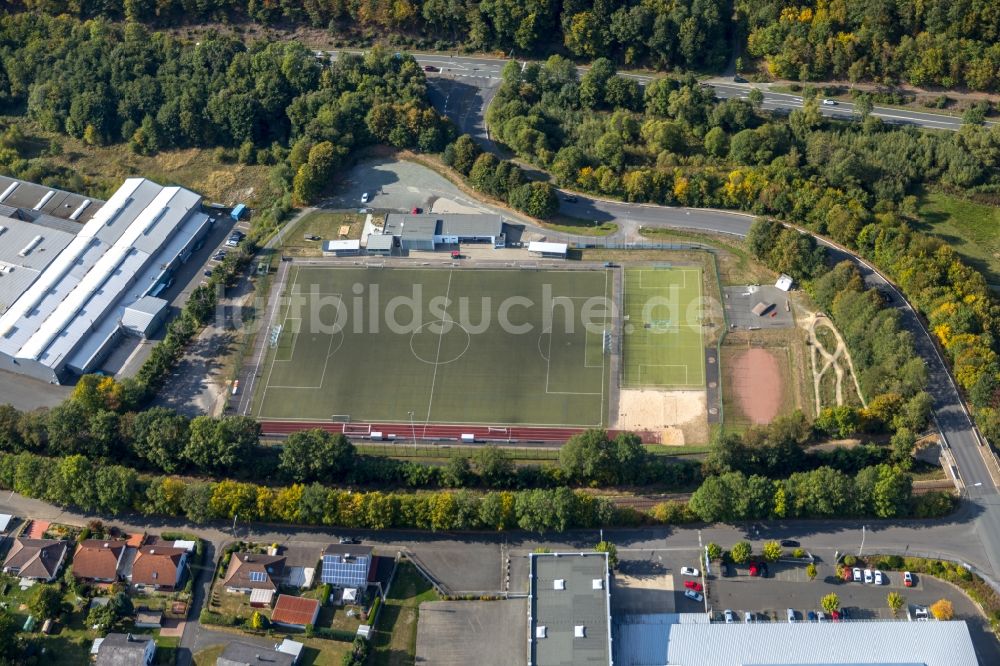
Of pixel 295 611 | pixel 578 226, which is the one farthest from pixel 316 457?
pixel 578 226

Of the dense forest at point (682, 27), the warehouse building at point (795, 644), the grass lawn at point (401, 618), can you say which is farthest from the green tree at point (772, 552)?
the dense forest at point (682, 27)

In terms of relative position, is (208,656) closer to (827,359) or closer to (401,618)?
(401,618)

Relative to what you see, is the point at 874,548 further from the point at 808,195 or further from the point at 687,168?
the point at 687,168

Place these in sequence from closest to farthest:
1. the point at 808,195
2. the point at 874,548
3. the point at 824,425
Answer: the point at 874,548 < the point at 824,425 < the point at 808,195

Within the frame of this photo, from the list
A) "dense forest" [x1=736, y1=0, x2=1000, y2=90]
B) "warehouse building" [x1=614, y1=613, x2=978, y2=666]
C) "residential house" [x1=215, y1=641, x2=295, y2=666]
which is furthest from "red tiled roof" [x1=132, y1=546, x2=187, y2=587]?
"dense forest" [x1=736, y1=0, x2=1000, y2=90]

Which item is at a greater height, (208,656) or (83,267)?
(83,267)

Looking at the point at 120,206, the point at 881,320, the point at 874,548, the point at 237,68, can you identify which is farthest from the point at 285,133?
the point at 874,548

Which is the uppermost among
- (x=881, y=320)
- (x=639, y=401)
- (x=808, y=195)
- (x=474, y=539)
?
(x=808, y=195)

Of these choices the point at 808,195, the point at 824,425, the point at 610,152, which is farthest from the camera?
the point at 610,152

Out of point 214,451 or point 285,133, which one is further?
point 285,133
